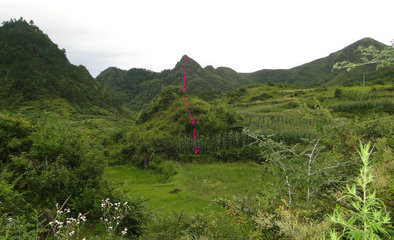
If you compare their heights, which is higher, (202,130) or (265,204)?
(265,204)

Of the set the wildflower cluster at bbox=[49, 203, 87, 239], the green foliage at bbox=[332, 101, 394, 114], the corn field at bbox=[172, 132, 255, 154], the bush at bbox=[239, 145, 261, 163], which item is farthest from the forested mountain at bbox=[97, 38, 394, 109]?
the wildflower cluster at bbox=[49, 203, 87, 239]

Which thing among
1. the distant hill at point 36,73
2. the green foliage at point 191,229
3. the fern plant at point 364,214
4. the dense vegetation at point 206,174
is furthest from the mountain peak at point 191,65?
the fern plant at point 364,214

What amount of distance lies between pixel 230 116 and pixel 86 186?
15.8 metres

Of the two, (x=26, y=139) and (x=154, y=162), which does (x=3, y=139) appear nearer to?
(x=26, y=139)

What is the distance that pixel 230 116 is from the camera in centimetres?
2056

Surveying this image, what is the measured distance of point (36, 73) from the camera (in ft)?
219

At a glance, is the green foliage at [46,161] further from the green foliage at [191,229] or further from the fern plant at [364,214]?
the fern plant at [364,214]

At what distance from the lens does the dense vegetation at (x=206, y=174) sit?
8.70ft

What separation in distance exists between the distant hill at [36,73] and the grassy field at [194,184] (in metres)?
62.0

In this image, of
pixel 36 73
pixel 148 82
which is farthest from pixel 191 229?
pixel 148 82

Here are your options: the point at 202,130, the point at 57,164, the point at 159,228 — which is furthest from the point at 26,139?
the point at 202,130

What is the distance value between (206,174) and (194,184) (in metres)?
1.55

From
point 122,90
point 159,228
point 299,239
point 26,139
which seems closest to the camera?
point 299,239

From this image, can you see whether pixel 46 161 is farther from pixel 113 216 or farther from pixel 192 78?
pixel 192 78
